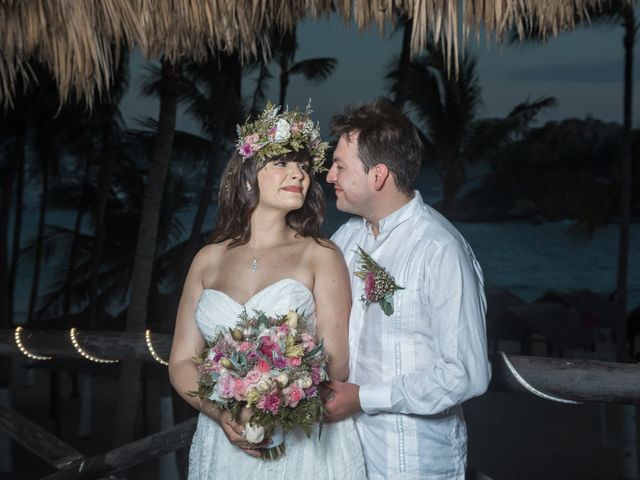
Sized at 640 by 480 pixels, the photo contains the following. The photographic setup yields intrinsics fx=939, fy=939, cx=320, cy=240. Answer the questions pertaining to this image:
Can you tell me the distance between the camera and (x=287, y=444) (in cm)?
270

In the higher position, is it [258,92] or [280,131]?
[258,92]

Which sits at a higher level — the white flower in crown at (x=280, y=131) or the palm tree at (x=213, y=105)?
the palm tree at (x=213, y=105)

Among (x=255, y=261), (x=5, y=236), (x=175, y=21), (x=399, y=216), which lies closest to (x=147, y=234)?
(x=175, y=21)

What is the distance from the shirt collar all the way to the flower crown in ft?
0.95

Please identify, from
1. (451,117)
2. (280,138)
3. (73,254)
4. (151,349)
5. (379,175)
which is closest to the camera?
(379,175)

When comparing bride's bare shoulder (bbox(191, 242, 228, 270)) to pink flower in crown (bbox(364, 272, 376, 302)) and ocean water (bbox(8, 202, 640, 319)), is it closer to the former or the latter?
pink flower in crown (bbox(364, 272, 376, 302))

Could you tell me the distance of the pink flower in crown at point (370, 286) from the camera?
2549 mm

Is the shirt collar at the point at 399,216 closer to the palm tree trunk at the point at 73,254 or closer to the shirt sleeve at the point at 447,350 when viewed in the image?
the shirt sleeve at the point at 447,350

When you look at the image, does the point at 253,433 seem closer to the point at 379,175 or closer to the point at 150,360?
the point at 379,175

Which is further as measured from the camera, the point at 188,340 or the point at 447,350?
the point at 188,340

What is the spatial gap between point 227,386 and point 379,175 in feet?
2.37

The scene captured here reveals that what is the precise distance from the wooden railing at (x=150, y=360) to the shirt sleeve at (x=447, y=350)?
490mm

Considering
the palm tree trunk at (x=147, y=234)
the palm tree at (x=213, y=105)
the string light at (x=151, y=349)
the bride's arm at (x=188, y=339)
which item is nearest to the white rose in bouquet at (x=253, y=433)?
the bride's arm at (x=188, y=339)

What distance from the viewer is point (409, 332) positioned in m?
2.53
